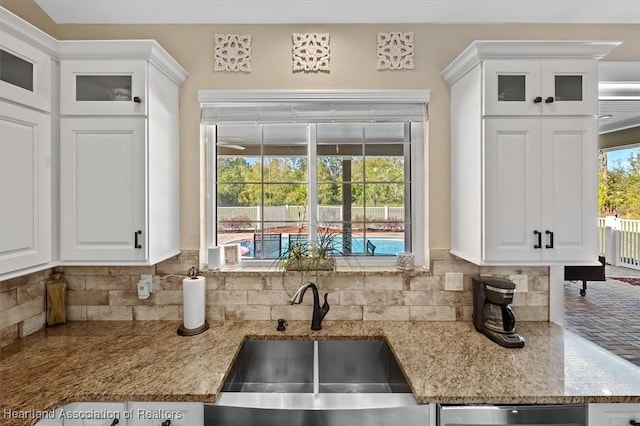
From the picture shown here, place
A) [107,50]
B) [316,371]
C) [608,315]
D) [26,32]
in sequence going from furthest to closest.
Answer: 1. [608,315]
2. [316,371]
3. [107,50]
4. [26,32]

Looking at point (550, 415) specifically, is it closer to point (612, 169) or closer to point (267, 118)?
point (267, 118)

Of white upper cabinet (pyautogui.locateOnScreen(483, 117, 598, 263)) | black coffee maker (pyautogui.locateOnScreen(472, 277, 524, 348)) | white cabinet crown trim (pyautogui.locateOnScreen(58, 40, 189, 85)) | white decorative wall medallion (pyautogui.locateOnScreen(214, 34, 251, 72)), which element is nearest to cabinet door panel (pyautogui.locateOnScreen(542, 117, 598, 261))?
white upper cabinet (pyautogui.locateOnScreen(483, 117, 598, 263))

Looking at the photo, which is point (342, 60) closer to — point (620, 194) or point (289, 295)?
point (289, 295)

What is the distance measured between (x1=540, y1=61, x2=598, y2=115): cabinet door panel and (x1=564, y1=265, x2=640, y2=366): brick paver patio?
47.6 inches

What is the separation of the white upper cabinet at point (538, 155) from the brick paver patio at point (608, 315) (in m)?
0.52

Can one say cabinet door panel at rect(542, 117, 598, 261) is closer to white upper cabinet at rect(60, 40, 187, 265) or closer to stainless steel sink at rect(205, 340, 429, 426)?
stainless steel sink at rect(205, 340, 429, 426)

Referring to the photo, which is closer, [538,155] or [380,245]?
[538,155]

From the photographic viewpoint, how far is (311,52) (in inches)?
75.5

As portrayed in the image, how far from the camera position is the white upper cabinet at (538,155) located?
61.9 inches

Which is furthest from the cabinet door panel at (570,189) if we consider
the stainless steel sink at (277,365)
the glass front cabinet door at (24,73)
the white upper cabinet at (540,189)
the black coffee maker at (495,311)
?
the glass front cabinet door at (24,73)

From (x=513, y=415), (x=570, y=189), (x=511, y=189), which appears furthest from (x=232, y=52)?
(x=513, y=415)

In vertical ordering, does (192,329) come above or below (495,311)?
below

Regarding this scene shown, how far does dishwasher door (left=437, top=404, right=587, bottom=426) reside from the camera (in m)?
1.18

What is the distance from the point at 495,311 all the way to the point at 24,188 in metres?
2.36
